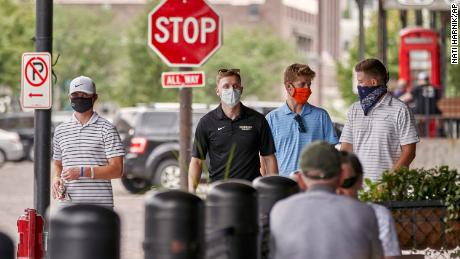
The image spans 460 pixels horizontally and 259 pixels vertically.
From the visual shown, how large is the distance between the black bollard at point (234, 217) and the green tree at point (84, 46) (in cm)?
9167

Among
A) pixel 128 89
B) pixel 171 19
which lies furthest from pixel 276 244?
pixel 128 89

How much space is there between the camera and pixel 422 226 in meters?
8.26

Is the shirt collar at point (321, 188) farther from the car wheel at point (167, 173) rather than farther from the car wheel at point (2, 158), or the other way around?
the car wheel at point (2, 158)

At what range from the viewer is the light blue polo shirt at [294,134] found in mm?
10742

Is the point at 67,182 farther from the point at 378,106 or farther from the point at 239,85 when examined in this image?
the point at 378,106

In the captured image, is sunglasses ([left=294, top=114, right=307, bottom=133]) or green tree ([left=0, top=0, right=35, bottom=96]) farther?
green tree ([left=0, top=0, right=35, bottom=96])

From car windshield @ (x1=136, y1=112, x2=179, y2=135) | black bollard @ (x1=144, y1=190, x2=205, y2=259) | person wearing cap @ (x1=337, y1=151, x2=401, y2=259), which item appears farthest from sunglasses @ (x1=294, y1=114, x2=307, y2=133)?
car windshield @ (x1=136, y1=112, x2=179, y2=135)

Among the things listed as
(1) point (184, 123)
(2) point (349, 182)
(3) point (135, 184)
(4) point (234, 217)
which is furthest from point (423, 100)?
(2) point (349, 182)

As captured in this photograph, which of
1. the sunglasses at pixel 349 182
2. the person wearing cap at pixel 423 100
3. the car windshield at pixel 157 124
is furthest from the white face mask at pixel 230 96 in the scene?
the car windshield at pixel 157 124

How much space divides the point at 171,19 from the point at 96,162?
455 cm

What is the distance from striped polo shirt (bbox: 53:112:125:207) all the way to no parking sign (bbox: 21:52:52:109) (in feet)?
10.2

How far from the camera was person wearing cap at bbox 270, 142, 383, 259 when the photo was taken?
18.8 ft

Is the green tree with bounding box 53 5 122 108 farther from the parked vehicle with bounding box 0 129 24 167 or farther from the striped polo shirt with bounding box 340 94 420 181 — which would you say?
the striped polo shirt with bounding box 340 94 420 181

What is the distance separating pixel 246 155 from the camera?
1036 cm
